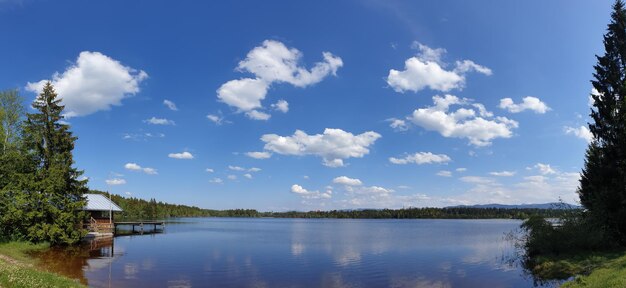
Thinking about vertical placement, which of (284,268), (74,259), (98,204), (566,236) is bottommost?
(284,268)

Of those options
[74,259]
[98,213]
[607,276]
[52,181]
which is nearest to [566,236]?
[607,276]

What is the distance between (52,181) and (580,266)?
44.4m

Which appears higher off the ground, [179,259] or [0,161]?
[0,161]

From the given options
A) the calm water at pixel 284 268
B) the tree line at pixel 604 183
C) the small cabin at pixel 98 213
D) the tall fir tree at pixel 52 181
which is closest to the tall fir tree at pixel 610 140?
the tree line at pixel 604 183

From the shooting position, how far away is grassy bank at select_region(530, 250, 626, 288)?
19875 millimetres

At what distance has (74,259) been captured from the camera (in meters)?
32.6

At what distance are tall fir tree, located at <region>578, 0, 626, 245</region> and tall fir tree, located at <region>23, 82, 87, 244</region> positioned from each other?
151ft

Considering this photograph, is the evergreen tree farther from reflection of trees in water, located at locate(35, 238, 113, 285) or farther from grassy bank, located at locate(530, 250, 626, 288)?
grassy bank, located at locate(530, 250, 626, 288)

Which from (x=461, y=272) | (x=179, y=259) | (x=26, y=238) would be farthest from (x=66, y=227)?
(x=461, y=272)

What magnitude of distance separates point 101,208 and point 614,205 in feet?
197

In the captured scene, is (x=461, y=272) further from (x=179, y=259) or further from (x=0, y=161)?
(x=0, y=161)

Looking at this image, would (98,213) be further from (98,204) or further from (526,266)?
(526,266)

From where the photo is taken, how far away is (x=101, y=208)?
58.0 meters

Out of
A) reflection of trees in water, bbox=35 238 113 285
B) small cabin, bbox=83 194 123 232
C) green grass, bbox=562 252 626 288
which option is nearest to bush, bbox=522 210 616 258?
green grass, bbox=562 252 626 288
